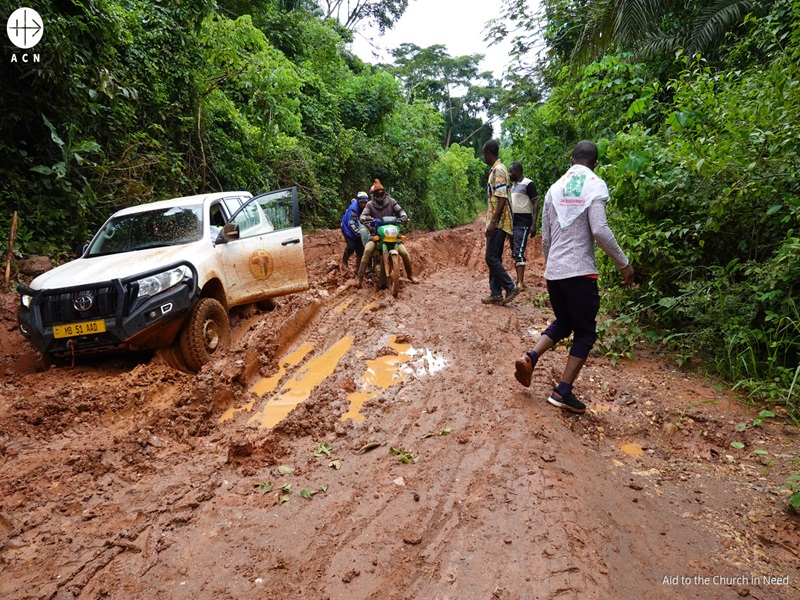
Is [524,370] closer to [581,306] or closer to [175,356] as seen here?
[581,306]

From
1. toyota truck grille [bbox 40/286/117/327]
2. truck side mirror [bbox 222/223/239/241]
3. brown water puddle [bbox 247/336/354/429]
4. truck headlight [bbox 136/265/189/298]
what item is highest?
truck side mirror [bbox 222/223/239/241]

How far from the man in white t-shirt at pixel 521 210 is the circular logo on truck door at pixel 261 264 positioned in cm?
384

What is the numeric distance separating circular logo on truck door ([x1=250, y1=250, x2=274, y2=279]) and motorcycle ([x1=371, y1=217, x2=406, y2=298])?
90.8 inches

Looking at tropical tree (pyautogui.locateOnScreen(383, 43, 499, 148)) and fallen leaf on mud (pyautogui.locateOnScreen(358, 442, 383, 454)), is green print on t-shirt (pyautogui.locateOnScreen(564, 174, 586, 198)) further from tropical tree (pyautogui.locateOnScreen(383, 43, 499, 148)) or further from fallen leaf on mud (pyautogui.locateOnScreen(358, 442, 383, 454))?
tropical tree (pyautogui.locateOnScreen(383, 43, 499, 148))

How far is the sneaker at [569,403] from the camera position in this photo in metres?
3.54

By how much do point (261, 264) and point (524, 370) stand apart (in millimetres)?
3690

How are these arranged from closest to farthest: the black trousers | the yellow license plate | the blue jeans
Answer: the black trousers → the yellow license plate → the blue jeans

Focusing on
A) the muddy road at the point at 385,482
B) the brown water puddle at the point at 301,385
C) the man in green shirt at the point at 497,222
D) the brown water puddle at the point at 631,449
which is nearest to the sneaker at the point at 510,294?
the man in green shirt at the point at 497,222

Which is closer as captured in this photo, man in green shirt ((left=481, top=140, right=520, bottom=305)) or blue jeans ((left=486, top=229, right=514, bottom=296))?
man in green shirt ((left=481, top=140, right=520, bottom=305))

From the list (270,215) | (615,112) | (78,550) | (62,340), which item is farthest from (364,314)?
(615,112)

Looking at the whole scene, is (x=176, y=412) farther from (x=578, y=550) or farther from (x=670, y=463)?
(x=670, y=463)

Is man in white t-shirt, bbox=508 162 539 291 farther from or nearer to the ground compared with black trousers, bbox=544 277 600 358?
farther from the ground

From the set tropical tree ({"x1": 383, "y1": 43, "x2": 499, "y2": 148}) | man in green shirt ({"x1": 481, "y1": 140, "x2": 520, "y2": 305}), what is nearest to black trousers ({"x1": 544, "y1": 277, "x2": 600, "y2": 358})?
man in green shirt ({"x1": 481, "y1": 140, "x2": 520, "y2": 305})

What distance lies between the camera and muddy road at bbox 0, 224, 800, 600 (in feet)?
6.82
